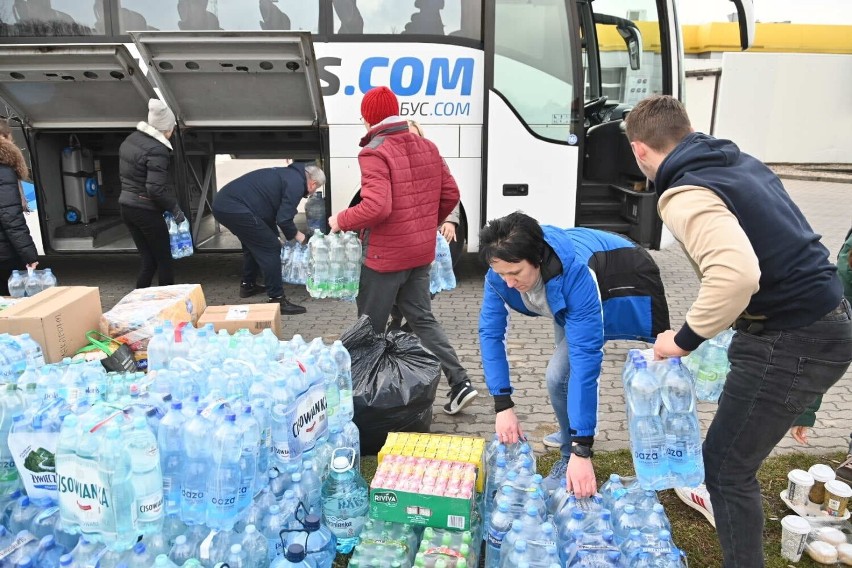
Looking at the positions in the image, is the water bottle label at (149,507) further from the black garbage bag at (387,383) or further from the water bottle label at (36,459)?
the black garbage bag at (387,383)

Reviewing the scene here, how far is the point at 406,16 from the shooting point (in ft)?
21.5

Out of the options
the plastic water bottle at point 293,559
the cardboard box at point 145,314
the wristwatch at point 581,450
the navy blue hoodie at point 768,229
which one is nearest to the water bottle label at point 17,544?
the plastic water bottle at point 293,559

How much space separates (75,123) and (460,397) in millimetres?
5235

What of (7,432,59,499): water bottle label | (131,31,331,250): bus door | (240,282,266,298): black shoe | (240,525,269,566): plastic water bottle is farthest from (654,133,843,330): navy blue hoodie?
(240,282,266,298): black shoe

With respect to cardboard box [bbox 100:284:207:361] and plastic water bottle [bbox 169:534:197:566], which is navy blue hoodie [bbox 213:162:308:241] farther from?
plastic water bottle [bbox 169:534:197:566]

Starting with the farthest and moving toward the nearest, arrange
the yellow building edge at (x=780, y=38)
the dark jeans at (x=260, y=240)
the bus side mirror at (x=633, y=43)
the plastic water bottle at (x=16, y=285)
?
the yellow building edge at (x=780, y=38)
the bus side mirror at (x=633, y=43)
the dark jeans at (x=260, y=240)
the plastic water bottle at (x=16, y=285)

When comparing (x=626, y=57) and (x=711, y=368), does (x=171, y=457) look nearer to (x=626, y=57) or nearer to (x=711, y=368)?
(x=711, y=368)

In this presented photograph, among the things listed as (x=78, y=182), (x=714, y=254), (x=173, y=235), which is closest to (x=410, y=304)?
(x=714, y=254)

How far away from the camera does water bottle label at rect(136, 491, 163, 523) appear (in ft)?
7.77

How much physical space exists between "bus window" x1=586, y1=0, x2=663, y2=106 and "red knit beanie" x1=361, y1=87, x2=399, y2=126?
4348 mm

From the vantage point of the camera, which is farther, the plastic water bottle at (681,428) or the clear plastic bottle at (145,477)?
the plastic water bottle at (681,428)

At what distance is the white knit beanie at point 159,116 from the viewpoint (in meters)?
5.89

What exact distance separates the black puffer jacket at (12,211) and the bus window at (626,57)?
6.35m

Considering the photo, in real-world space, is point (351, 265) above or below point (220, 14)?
below
